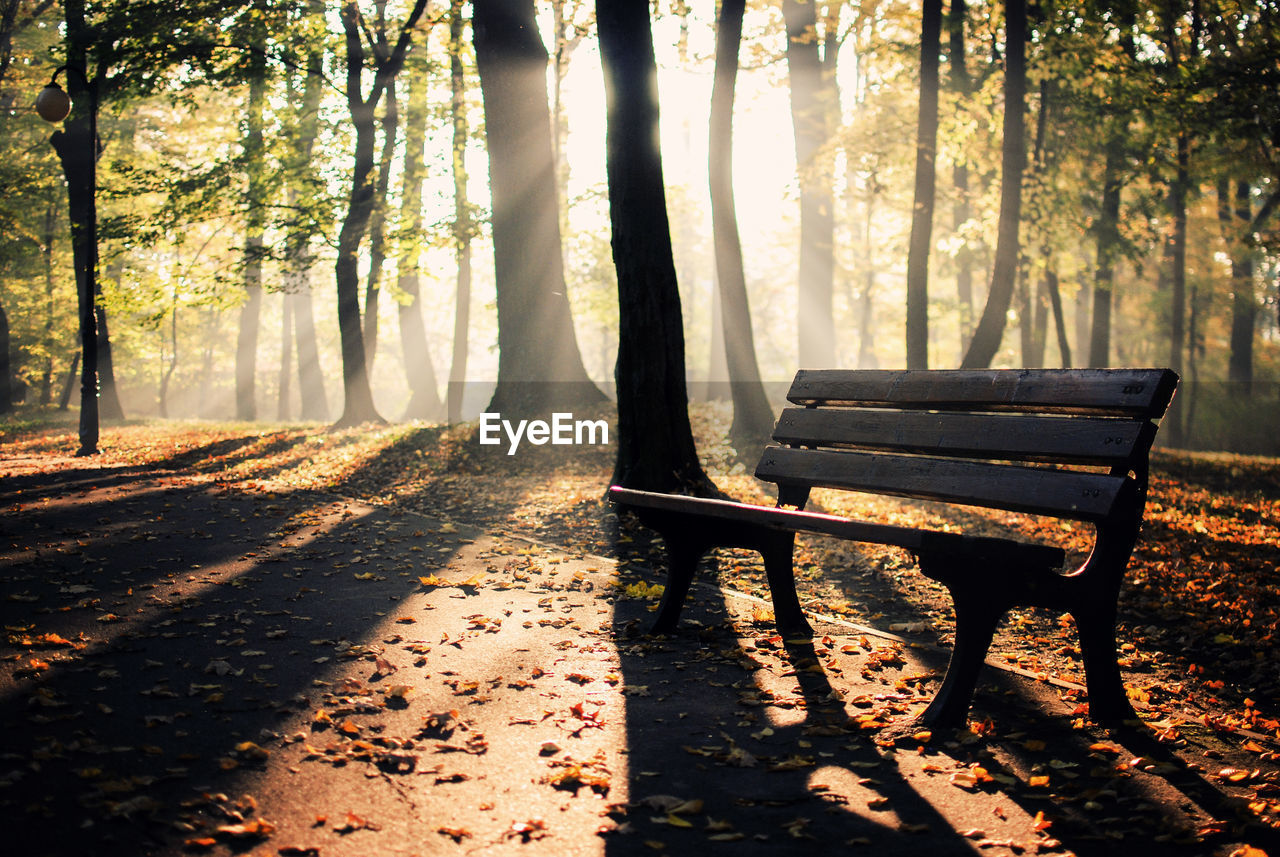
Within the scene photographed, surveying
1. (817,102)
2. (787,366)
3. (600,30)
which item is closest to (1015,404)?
(600,30)

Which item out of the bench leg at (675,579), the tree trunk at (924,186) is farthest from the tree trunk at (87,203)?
the bench leg at (675,579)

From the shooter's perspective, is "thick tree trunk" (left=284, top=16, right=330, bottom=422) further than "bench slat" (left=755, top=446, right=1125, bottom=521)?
Yes

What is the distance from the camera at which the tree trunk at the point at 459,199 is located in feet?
60.2

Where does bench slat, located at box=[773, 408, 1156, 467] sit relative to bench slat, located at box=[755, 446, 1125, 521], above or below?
above

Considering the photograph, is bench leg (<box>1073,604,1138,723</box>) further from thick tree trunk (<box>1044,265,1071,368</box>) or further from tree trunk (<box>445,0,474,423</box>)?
thick tree trunk (<box>1044,265,1071,368</box>)

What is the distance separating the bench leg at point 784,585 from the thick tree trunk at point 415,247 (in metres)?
15.2

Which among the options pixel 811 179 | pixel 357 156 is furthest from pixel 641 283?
pixel 357 156

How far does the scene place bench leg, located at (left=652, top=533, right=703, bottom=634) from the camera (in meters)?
4.66

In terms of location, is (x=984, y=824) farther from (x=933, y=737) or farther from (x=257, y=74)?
(x=257, y=74)

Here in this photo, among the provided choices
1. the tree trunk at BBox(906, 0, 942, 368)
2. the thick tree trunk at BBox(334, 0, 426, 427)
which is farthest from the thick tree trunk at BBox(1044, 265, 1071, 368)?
the thick tree trunk at BBox(334, 0, 426, 427)

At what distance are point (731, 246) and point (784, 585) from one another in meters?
8.46

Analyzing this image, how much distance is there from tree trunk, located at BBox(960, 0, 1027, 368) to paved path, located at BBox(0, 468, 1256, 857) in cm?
899

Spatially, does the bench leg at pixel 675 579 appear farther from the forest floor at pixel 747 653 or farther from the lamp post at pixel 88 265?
the lamp post at pixel 88 265

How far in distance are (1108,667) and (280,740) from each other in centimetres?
308
